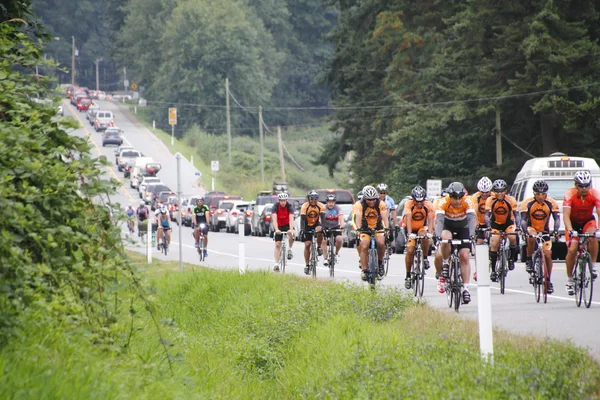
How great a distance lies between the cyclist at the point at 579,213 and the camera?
1642 cm

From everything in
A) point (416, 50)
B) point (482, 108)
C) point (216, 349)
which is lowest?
point (216, 349)

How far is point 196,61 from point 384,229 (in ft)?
314

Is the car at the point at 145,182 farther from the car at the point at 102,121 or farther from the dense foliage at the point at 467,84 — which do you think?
the car at the point at 102,121

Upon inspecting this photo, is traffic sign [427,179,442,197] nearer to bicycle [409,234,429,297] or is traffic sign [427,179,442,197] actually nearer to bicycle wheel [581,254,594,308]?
bicycle [409,234,429,297]

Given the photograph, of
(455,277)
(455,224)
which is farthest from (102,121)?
(455,277)

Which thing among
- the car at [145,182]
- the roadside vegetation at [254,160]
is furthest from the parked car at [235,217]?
the roadside vegetation at [254,160]

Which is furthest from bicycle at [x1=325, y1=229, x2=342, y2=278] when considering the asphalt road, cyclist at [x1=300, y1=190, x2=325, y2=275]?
the asphalt road

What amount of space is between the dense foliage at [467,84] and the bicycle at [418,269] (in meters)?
16.3

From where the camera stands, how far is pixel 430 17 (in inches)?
2035

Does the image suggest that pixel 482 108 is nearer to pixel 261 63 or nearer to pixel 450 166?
pixel 450 166

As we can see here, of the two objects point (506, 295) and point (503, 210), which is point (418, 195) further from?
point (506, 295)

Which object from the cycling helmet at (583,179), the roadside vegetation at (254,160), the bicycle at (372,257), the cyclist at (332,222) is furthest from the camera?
the roadside vegetation at (254,160)

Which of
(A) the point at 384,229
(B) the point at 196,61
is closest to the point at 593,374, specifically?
(A) the point at 384,229

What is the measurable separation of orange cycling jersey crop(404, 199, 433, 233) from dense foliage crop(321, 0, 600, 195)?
1597 cm
